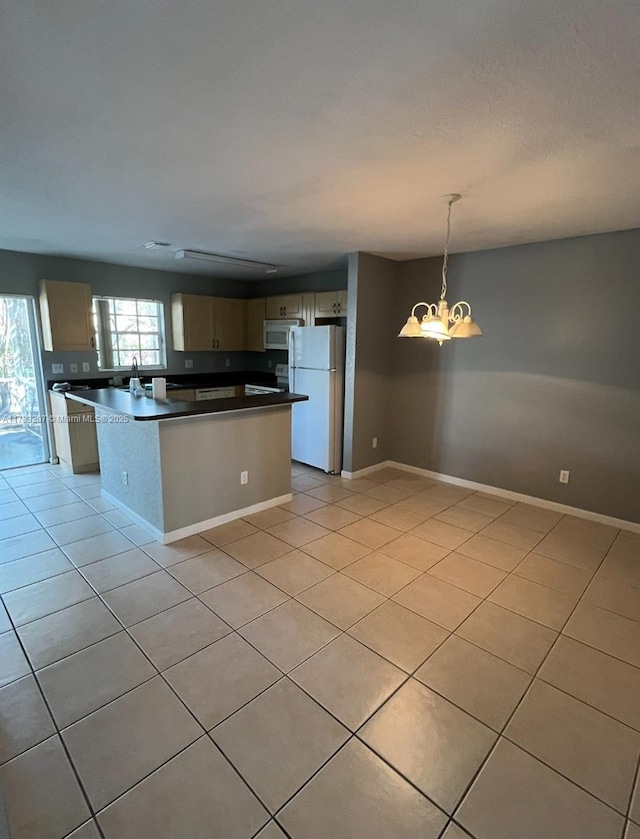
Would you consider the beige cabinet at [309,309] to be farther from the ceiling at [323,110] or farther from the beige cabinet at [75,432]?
the beige cabinet at [75,432]

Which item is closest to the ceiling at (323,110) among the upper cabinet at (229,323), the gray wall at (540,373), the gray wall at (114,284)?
the gray wall at (540,373)

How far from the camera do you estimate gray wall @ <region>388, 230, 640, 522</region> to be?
3.43m

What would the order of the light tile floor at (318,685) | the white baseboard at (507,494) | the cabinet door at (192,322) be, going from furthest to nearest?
the cabinet door at (192,322), the white baseboard at (507,494), the light tile floor at (318,685)

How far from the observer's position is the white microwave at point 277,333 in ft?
18.9

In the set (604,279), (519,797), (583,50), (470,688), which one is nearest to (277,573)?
(470,688)

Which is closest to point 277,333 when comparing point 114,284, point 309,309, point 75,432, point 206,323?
point 309,309

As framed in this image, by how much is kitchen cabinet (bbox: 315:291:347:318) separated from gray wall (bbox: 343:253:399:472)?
0.54 m

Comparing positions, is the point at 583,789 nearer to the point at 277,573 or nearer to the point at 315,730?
the point at 315,730

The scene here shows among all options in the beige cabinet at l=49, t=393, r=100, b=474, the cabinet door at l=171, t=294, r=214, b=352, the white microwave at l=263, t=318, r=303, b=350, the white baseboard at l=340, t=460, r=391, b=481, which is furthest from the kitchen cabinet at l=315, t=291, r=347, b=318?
the beige cabinet at l=49, t=393, r=100, b=474

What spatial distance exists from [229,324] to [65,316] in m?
2.19

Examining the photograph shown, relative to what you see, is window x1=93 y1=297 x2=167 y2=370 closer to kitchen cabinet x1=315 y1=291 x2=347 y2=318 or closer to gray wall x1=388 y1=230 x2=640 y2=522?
kitchen cabinet x1=315 y1=291 x2=347 y2=318

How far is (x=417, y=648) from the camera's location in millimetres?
2150

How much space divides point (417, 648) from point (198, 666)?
1101mm

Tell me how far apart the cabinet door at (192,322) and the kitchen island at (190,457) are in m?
2.09
